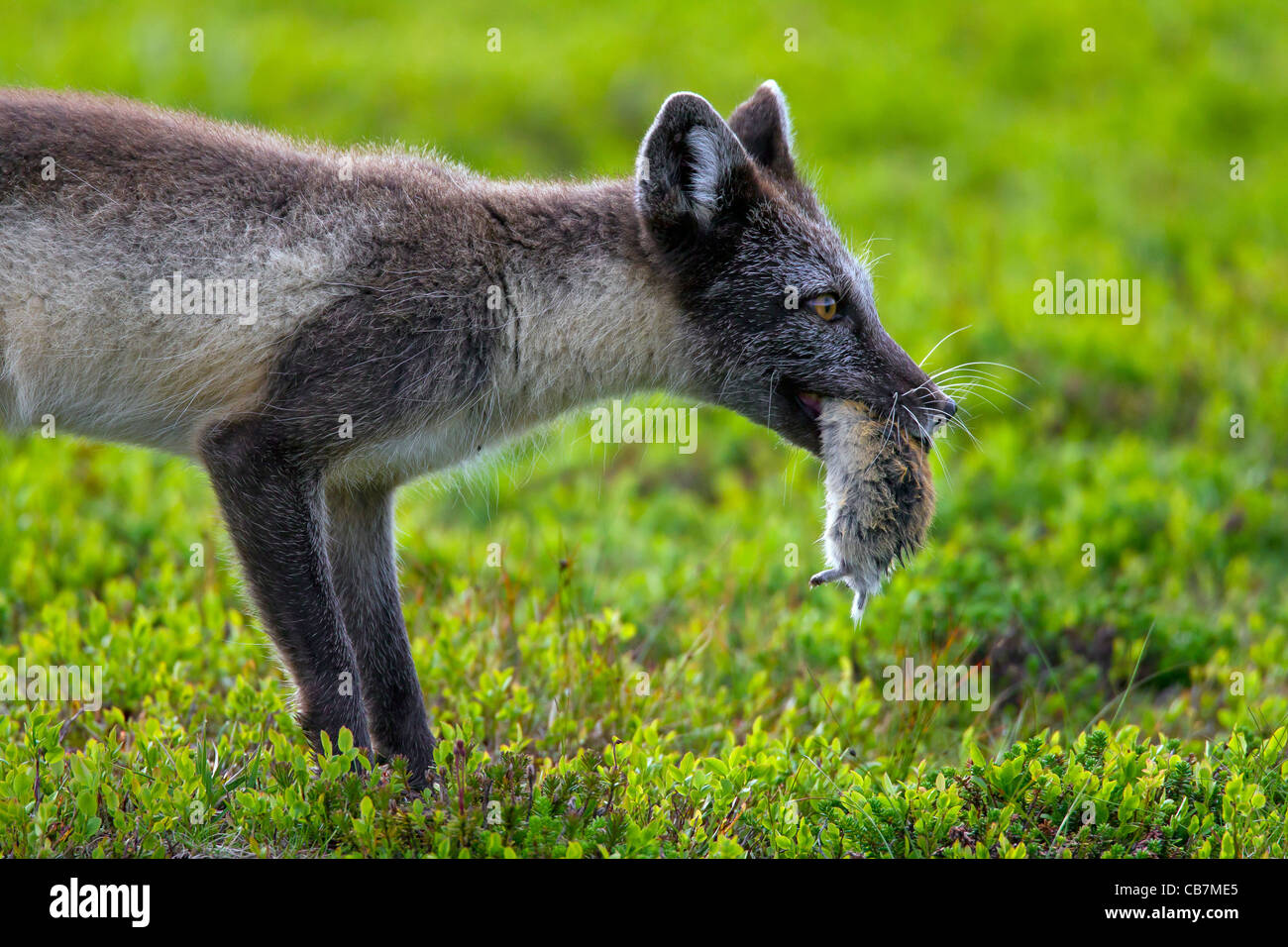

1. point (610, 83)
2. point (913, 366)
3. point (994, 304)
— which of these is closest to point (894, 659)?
point (913, 366)

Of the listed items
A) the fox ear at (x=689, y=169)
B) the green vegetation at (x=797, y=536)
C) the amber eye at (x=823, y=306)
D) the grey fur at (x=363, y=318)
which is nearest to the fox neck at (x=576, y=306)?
the grey fur at (x=363, y=318)

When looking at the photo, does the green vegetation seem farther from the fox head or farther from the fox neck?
the fox head

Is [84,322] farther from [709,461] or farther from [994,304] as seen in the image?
[994,304]

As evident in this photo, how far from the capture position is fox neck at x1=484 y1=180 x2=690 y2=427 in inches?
183

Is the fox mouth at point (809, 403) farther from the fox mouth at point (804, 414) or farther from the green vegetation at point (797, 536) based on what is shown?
the green vegetation at point (797, 536)

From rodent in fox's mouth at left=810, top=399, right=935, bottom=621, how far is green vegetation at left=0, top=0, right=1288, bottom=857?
74cm

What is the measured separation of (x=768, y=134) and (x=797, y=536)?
2.60 meters

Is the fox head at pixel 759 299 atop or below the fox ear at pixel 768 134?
below

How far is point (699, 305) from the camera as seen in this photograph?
15.8 ft

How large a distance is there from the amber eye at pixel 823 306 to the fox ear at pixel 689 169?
459mm

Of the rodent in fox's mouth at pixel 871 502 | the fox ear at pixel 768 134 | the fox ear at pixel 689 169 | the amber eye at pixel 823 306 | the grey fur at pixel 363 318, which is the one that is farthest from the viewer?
the fox ear at pixel 768 134

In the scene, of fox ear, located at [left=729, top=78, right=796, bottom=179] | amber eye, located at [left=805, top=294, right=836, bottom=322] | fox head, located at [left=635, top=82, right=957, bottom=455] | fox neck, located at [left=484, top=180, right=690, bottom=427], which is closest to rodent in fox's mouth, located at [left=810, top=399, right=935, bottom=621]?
fox head, located at [left=635, top=82, right=957, bottom=455]

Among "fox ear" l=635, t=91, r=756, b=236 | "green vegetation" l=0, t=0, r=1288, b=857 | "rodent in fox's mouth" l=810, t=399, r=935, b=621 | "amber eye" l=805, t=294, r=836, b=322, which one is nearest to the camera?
"green vegetation" l=0, t=0, r=1288, b=857

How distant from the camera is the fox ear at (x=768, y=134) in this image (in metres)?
5.25
